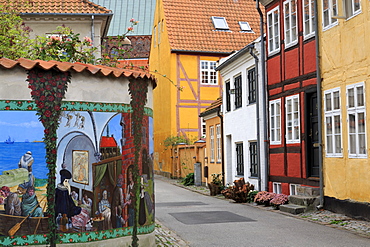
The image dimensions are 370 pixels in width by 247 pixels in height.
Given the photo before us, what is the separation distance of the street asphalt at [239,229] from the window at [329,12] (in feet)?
17.1

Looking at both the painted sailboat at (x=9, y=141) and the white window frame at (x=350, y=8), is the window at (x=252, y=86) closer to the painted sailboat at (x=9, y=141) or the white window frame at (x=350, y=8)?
the white window frame at (x=350, y=8)

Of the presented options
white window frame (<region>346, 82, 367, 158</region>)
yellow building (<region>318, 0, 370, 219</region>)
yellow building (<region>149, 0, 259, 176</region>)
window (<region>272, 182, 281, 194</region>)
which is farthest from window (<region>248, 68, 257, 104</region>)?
yellow building (<region>149, 0, 259, 176</region>)

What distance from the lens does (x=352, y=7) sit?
1382 centimetres

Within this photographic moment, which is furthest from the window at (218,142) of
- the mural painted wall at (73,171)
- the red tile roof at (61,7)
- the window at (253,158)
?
the mural painted wall at (73,171)

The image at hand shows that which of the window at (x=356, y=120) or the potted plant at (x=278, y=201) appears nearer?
the window at (x=356, y=120)

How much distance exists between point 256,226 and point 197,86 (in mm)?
25201

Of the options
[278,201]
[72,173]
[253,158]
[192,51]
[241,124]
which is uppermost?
[192,51]

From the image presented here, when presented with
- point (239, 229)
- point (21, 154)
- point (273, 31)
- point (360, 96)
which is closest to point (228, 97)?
point (273, 31)

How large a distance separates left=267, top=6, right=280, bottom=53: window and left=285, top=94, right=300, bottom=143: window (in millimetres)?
2131

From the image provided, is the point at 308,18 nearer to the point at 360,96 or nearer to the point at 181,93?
the point at 360,96

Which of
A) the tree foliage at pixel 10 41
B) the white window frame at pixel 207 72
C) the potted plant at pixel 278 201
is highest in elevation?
the white window frame at pixel 207 72

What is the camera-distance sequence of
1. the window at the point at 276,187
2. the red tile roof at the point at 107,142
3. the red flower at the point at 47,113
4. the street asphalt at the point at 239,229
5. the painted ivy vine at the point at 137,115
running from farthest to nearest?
the window at the point at 276,187, the street asphalt at the point at 239,229, the painted ivy vine at the point at 137,115, the red tile roof at the point at 107,142, the red flower at the point at 47,113

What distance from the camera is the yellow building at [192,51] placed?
1460 inches

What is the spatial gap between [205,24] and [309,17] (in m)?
22.7
